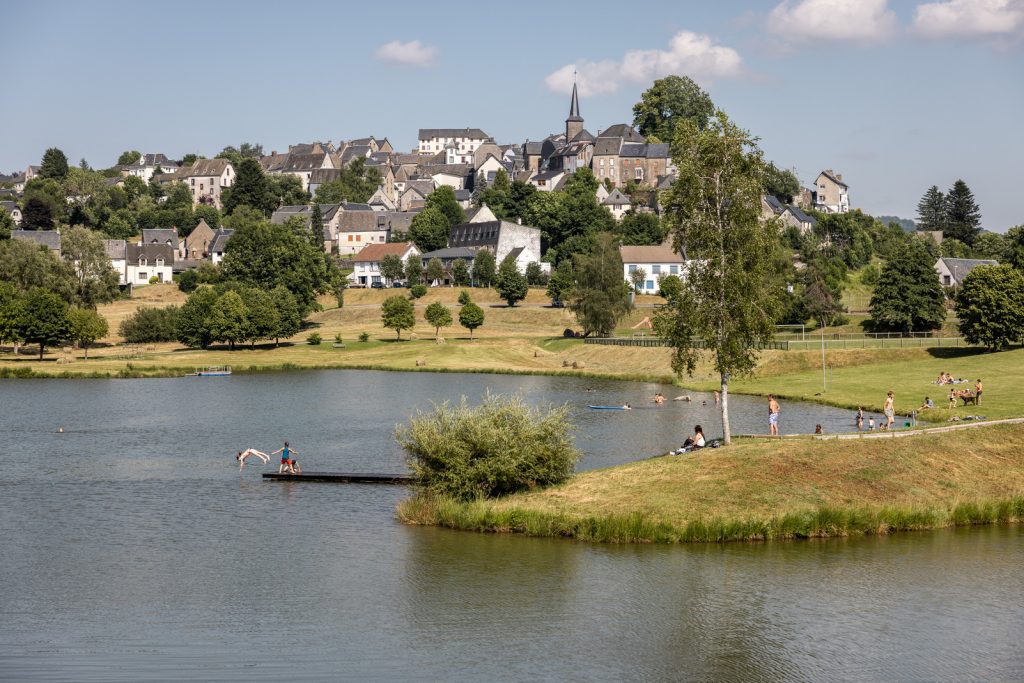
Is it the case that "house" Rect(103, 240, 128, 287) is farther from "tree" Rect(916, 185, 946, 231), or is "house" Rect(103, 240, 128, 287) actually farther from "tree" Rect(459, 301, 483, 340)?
"tree" Rect(916, 185, 946, 231)

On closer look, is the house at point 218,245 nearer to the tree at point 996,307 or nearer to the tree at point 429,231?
the tree at point 429,231

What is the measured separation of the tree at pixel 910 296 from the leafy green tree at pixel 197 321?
7015 centimetres

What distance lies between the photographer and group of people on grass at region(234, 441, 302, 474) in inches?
2077

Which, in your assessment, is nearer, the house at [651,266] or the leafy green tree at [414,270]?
the house at [651,266]

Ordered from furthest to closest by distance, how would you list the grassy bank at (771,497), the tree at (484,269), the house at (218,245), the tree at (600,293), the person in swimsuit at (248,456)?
the house at (218,245) < the tree at (484,269) < the tree at (600,293) < the person in swimsuit at (248,456) < the grassy bank at (771,497)

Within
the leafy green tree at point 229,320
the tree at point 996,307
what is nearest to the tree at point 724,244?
the tree at point 996,307

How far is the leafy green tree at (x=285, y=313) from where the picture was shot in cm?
12306

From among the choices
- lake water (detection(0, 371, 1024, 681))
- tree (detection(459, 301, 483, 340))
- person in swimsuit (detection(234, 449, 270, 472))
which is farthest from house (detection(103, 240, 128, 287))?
lake water (detection(0, 371, 1024, 681))

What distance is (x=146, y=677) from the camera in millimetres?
26703

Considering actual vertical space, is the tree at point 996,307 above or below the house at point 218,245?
below

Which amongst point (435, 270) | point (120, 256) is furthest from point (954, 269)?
point (120, 256)

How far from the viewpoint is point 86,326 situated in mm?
113188

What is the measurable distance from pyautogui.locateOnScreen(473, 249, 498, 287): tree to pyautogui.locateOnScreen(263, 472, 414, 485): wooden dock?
109187 mm

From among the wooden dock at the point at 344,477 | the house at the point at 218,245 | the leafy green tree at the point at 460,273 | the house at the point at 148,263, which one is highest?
the house at the point at 218,245
